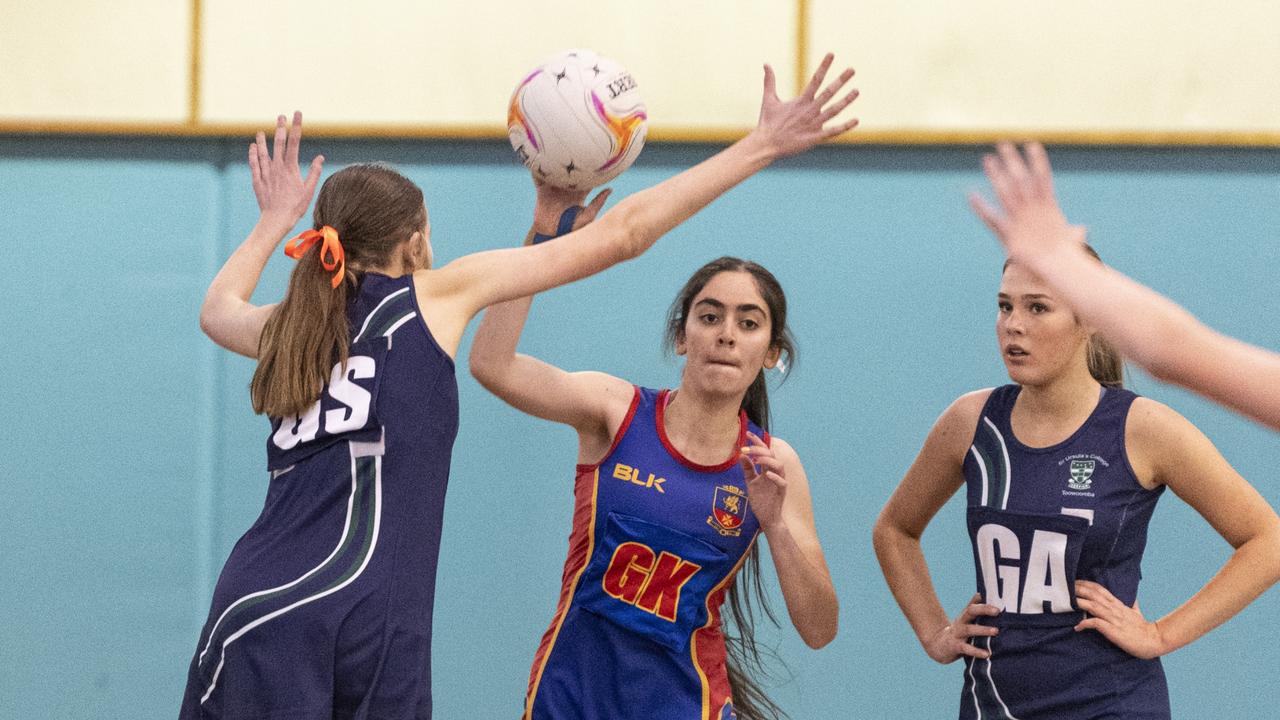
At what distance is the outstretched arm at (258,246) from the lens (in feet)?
8.55

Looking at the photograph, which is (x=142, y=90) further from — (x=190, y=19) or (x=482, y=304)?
(x=482, y=304)

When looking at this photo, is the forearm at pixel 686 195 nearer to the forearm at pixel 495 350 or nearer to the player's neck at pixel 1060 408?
the forearm at pixel 495 350

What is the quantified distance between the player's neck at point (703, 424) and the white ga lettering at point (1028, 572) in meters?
0.55

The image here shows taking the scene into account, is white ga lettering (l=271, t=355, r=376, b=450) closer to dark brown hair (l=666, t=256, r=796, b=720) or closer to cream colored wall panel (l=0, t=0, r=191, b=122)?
dark brown hair (l=666, t=256, r=796, b=720)

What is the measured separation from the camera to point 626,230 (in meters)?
2.45

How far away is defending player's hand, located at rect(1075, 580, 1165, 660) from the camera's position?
99.9 inches

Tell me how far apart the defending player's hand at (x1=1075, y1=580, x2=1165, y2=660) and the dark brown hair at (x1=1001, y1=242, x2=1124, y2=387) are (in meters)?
0.49

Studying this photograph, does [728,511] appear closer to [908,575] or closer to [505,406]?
[908,575]

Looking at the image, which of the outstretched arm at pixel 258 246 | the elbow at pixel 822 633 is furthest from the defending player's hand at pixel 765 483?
the outstretched arm at pixel 258 246

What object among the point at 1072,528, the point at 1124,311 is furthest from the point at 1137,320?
the point at 1072,528

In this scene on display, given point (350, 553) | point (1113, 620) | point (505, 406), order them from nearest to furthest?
1. point (350, 553)
2. point (1113, 620)
3. point (505, 406)

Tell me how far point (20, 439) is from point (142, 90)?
114 centimetres

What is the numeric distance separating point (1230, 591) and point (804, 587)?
2.75 ft

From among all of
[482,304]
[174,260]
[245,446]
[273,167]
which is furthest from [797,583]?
[174,260]
